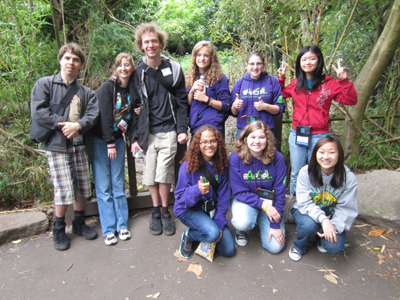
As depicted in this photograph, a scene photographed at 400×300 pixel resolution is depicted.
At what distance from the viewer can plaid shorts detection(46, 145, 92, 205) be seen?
2.45 meters

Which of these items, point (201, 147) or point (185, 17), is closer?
point (201, 147)

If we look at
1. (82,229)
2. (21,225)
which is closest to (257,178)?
(82,229)

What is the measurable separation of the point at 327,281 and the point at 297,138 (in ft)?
4.42

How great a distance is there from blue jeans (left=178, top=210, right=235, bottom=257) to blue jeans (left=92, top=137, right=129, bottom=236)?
2.58 feet

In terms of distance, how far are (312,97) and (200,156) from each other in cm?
132

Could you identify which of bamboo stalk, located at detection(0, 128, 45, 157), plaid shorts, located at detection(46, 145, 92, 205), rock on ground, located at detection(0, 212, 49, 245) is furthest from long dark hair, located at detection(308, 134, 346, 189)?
bamboo stalk, located at detection(0, 128, 45, 157)

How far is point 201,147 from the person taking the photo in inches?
96.2

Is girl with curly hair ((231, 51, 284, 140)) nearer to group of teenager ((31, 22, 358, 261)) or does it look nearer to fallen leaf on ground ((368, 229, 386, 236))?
group of teenager ((31, 22, 358, 261))

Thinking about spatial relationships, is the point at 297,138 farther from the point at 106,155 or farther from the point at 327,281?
the point at 106,155

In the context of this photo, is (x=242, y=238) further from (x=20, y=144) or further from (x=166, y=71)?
(x=20, y=144)

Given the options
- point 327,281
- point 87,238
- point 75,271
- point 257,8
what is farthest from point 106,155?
point 257,8

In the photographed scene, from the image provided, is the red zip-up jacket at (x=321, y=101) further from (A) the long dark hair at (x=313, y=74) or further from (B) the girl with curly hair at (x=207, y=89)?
(B) the girl with curly hair at (x=207, y=89)

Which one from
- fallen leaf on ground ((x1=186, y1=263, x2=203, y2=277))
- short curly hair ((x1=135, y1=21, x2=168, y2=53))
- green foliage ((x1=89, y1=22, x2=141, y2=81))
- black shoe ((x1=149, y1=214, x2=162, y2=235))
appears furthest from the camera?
green foliage ((x1=89, y1=22, x2=141, y2=81))

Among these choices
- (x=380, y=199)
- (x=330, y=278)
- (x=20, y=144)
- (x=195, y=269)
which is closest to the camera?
(x=330, y=278)
